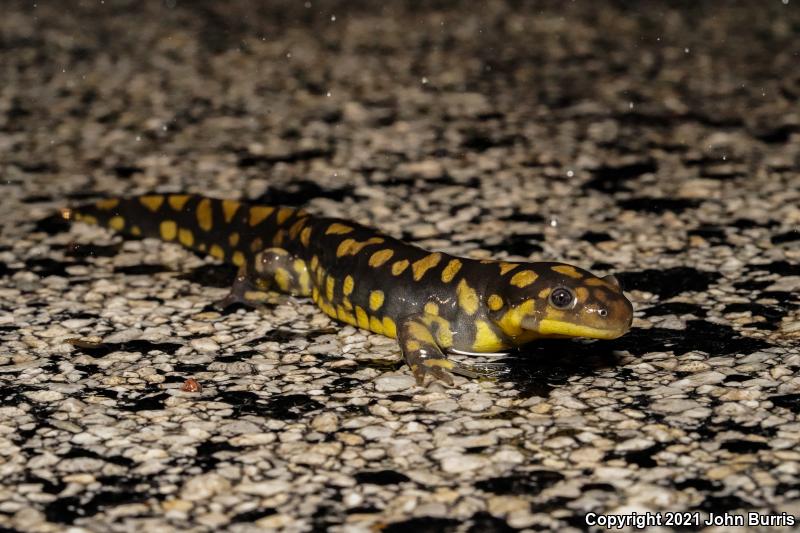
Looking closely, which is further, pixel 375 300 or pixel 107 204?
pixel 107 204

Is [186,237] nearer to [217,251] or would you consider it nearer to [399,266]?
[217,251]

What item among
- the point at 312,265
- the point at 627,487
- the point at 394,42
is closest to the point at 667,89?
the point at 394,42

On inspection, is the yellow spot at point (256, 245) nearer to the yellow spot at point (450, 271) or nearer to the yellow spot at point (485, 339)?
the yellow spot at point (450, 271)

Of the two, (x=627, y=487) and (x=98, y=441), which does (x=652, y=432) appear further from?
(x=98, y=441)

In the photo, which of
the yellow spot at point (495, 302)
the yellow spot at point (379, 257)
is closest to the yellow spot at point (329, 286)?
the yellow spot at point (379, 257)

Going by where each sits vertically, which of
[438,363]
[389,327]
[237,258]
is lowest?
[438,363]

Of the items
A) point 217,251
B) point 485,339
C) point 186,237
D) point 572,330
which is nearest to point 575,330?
point 572,330
